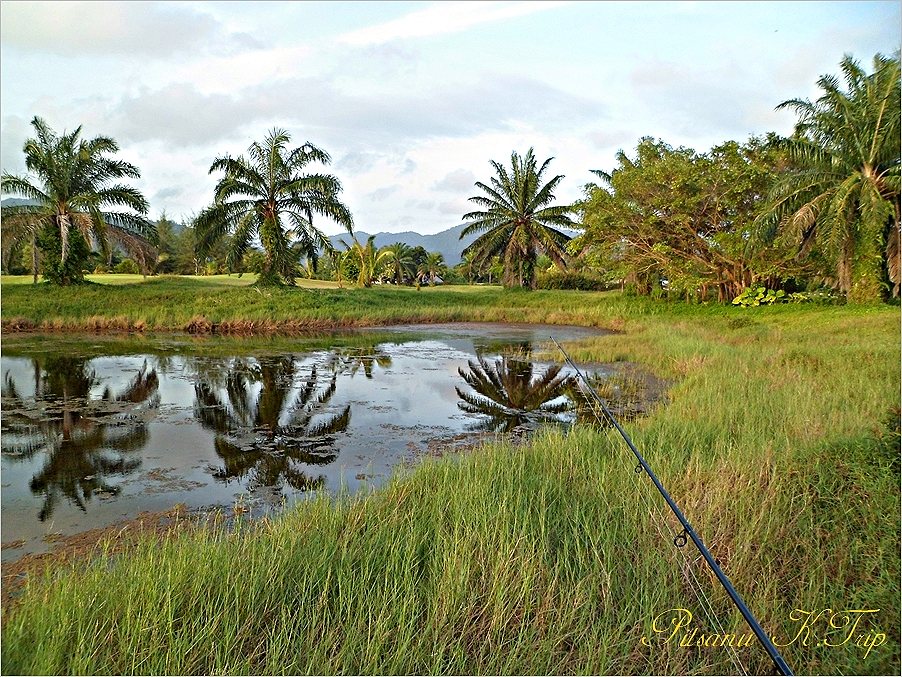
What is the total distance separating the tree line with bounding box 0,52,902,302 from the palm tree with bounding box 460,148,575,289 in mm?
1983

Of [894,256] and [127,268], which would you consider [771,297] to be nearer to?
[894,256]

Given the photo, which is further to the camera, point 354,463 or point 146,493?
point 354,463

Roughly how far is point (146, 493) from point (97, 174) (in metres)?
21.9

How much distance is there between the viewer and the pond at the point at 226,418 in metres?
5.35

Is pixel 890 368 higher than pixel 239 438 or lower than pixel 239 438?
higher

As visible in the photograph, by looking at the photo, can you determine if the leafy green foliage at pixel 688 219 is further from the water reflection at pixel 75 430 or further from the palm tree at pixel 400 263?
the palm tree at pixel 400 263

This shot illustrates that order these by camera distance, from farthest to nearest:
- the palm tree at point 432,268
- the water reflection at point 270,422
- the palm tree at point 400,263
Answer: the palm tree at point 432,268, the palm tree at point 400,263, the water reflection at point 270,422

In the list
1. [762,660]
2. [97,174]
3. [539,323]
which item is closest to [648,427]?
[762,660]

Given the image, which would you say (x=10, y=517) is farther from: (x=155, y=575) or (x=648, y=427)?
(x=648, y=427)

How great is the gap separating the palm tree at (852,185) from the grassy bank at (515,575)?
48.5 feet

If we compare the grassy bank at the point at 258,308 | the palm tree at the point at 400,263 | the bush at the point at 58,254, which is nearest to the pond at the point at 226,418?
the grassy bank at the point at 258,308

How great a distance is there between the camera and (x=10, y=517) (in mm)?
4773

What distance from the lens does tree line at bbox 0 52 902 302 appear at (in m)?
17.6

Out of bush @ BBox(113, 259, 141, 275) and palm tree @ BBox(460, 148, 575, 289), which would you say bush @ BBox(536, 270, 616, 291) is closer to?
palm tree @ BBox(460, 148, 575, 289)
